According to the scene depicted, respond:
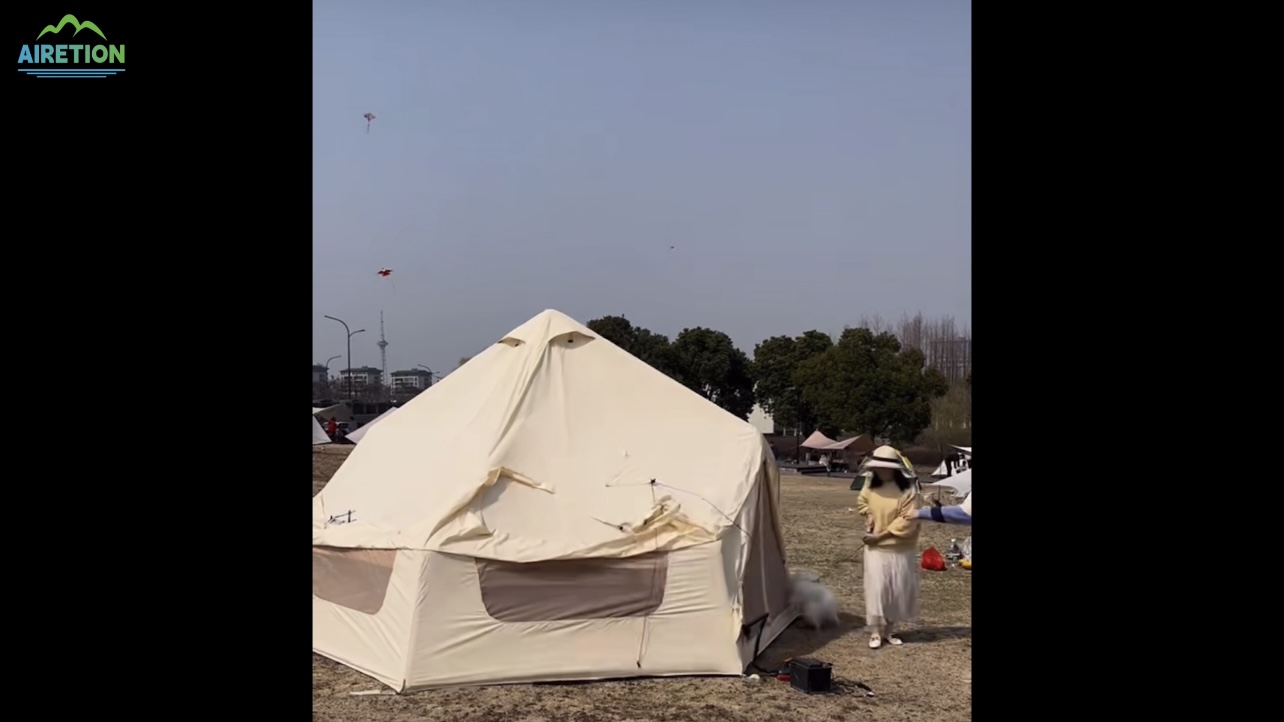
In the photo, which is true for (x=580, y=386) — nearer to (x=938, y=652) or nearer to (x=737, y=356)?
(x=938, y=652)

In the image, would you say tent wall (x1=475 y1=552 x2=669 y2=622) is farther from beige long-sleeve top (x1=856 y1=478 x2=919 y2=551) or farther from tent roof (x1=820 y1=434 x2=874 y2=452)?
tent roof (x1=820 y1=434 x2=874 y2=452)

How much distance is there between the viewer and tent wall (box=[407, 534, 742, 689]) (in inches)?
265

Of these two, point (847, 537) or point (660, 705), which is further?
point (847, 537)

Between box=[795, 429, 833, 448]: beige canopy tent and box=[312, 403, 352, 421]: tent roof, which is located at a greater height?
box=[312, 403, 352, 421]: tent roof

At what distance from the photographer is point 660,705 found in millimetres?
6535

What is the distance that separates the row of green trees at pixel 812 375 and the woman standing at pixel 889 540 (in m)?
26.9

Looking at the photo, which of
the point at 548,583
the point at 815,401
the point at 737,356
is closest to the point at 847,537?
the point at 548,583

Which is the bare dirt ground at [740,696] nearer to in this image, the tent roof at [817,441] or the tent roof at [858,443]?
the tent roof at [858,443]

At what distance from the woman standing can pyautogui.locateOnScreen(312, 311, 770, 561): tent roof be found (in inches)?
40.0

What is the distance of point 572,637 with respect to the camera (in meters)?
6.96
